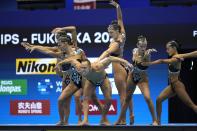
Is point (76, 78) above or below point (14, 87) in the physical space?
above

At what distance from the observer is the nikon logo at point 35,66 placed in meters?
15.4

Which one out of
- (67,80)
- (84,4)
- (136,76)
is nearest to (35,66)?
(84,4)

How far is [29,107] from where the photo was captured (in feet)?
50.6

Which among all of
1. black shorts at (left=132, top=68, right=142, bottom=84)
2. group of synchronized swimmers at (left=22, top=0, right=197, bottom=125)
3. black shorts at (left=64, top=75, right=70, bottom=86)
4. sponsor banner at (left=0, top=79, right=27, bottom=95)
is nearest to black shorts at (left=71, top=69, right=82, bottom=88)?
group of synchronized swimmers at (left=22, top=0, right=197, bottom=125)

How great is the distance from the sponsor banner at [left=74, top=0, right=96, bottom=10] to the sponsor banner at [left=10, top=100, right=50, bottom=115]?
2378mm

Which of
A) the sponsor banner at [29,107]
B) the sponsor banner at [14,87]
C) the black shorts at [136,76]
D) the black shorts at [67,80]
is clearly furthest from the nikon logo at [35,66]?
the black shorts at [136,76]

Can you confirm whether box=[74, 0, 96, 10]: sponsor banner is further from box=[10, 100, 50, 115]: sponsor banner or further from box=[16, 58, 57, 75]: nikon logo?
box=[10, 100, 50, 115]: sponsor banner

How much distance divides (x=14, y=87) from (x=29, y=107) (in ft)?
2.03

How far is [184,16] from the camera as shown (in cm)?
1477

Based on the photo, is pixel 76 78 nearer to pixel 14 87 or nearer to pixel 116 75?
pixel 116 75

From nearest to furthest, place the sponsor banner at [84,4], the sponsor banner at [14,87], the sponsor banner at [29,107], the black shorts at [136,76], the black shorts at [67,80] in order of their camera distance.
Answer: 1. the black shorts at [136,76]
2. the black shorts at [67,80]
3. the sponsor banner at [84,4]
4. the sponsor banner at [29,107]
5. the sponsor banner at [14,87]

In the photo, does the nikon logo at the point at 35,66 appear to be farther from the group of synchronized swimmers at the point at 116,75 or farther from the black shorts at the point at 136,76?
the black shorts at the point at 136,76

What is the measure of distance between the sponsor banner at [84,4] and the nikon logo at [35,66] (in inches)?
56.4

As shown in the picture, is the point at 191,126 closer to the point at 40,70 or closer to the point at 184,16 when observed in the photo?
the point at 184,16
